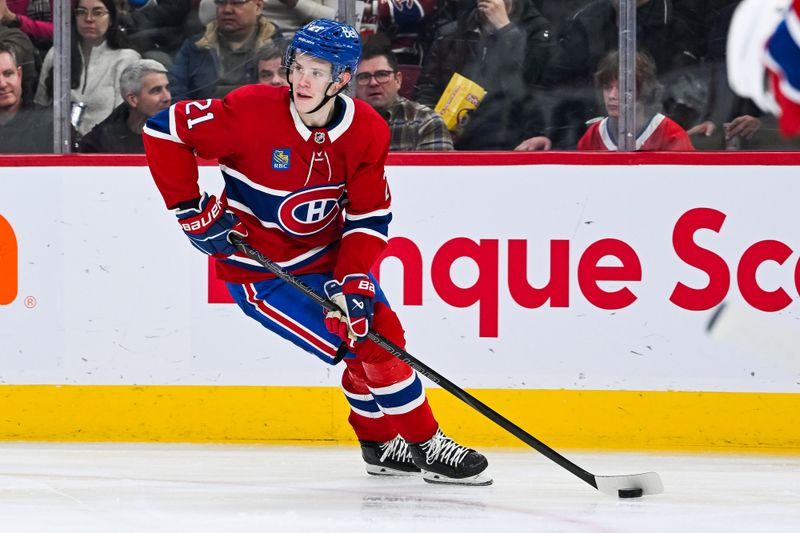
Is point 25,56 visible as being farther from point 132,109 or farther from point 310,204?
point 310,204

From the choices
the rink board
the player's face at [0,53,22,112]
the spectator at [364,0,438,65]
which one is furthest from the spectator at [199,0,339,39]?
the player's face at [0,53,22,112]

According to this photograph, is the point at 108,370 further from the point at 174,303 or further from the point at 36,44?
the point at 36,44

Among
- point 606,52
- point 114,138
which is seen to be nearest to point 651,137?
point 606,52

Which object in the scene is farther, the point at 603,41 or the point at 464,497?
the point at 603,41

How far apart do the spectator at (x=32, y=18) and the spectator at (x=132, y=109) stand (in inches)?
10.2

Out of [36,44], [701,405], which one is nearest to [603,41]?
[701,405]

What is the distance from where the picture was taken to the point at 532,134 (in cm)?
386

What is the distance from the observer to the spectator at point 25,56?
3953mm

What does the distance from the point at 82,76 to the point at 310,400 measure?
120 centimetres

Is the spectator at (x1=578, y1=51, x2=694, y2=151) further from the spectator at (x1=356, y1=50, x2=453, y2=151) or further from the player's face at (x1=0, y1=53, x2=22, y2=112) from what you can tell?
the player's face at (x1=0, y1=53, x2=22, y2=112)

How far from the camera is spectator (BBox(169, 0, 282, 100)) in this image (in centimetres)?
392

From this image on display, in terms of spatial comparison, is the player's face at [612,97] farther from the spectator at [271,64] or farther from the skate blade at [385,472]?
the skate blade at [385,472]

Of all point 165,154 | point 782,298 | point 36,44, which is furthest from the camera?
point 36,44

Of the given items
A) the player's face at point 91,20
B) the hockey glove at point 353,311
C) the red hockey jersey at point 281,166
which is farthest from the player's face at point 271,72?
the hockey glove at point 353,311
